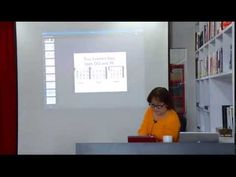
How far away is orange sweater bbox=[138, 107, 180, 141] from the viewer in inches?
98.0

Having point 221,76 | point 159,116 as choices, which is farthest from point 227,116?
point 159,116

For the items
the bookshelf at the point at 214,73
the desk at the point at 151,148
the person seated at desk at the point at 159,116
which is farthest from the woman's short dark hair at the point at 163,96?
the desk at the point at 151,148

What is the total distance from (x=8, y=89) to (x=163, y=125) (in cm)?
188

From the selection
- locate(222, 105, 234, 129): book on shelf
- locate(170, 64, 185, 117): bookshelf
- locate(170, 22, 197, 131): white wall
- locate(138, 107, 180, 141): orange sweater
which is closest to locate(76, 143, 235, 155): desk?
locate(138, 107, 180, 141): orange sweater

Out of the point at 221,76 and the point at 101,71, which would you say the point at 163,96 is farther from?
the point at 101,71

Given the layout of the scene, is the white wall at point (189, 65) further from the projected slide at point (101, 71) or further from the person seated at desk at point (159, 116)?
the person seated at desk at point (159, 116)

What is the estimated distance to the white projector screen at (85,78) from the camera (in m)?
3.44

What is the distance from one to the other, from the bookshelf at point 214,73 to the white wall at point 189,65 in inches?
2.2

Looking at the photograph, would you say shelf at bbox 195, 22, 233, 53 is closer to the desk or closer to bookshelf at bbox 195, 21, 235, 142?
bookshelf at bbox 195, 21, 235, 142

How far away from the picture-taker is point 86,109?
11.6 ft

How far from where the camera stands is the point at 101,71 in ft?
11.2
